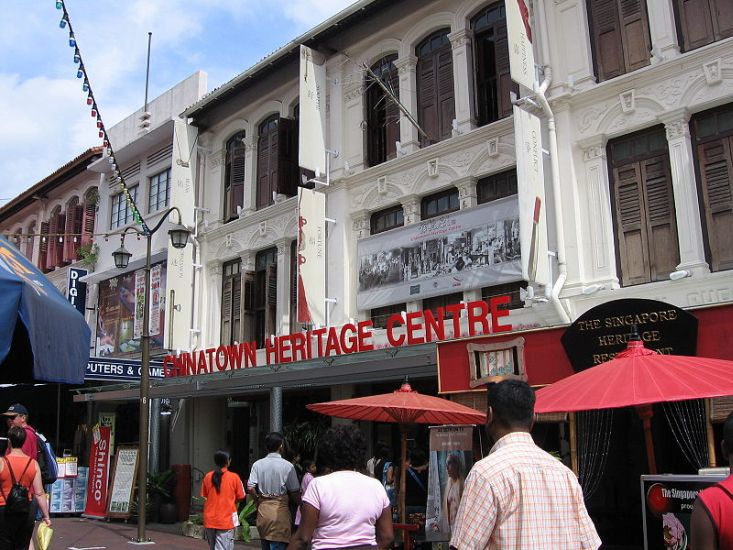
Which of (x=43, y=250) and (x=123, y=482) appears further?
(x=43, y=250)

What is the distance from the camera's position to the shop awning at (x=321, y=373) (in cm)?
1227

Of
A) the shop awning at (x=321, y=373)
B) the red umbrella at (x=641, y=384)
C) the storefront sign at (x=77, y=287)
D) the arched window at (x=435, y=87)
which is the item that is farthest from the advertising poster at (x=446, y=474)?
the storefront sign at (x=77, y=287)

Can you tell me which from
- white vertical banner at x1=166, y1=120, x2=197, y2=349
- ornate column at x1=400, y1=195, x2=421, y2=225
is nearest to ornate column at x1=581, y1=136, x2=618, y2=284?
ornate column at x1=400, y1=195, x2=421, y2=225

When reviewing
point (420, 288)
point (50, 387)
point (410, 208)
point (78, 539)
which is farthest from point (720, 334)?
point (50, 387)

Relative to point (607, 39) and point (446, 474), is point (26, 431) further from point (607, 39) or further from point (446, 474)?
point (607, 39)

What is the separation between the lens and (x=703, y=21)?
11.3 metres

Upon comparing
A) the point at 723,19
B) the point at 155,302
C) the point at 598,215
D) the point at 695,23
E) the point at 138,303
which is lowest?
the point at 598,215

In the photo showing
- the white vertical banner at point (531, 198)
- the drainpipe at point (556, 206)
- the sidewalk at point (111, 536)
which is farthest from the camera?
the sidewalk at point (111, 536)

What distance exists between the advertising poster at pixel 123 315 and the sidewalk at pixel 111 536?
17.4 ft

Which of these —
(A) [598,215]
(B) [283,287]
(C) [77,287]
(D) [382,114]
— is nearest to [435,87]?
(D) [382,114]

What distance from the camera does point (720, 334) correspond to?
905cm

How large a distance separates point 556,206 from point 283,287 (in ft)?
24.6

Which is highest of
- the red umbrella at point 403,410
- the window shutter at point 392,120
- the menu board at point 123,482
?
the window shutter at point 392,120

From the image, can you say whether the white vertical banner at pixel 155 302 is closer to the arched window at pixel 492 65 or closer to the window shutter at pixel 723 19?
the arched window at pixel 492 65
